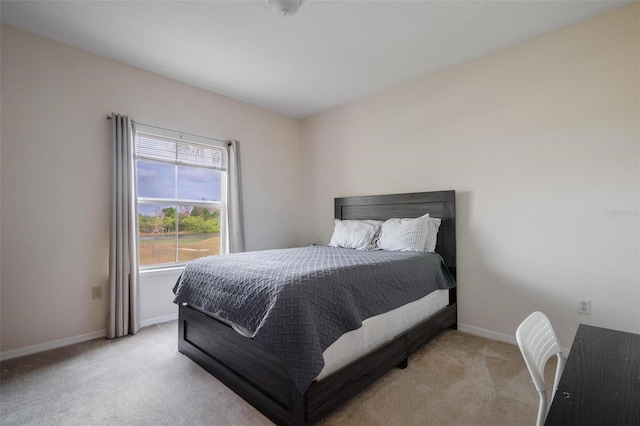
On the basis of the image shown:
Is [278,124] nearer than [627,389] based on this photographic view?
No

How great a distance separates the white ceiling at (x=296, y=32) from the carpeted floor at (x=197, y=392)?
8.63 feet

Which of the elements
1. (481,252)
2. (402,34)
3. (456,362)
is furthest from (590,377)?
(402,34)

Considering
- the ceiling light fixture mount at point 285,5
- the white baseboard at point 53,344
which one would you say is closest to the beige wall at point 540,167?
the ceiling light fixture mount at point 285,5

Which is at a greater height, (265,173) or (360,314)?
(265,173)

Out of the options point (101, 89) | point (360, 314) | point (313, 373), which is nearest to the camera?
point (313, 373)

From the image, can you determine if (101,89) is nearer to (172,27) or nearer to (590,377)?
(172,27)

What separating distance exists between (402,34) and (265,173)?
2402 mm

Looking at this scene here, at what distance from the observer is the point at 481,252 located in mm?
2768

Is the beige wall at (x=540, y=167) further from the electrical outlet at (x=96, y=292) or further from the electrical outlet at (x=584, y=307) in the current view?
Result: the electrical outlet at (x=96, y=292)

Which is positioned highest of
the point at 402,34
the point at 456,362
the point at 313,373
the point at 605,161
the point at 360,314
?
the point at 402,34

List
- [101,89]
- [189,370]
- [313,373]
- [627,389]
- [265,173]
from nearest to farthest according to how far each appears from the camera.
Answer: [627,389] → [313,373] → [189,370] → [101,89] → [265,173]

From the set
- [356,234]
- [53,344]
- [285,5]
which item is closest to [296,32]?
[285,5]

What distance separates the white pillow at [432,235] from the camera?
2818 mm

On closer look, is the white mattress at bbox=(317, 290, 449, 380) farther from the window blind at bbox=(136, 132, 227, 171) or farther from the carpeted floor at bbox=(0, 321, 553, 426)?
the window blind at bbox=(136, 132, 227, 171)
